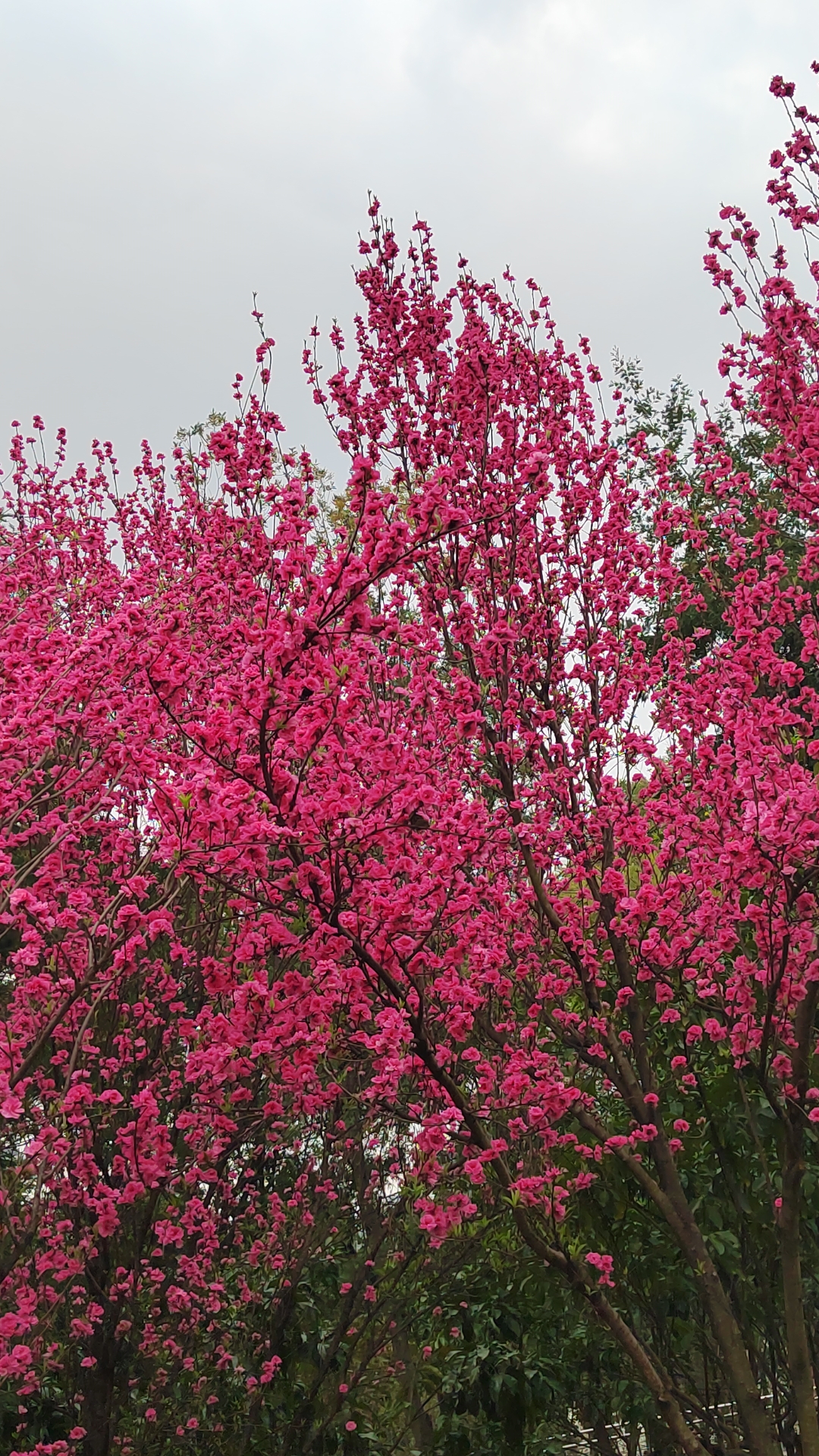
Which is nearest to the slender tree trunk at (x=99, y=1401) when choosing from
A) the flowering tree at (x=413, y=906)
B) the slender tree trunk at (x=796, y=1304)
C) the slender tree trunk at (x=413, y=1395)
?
the flowering tree at (x=413, y=906)

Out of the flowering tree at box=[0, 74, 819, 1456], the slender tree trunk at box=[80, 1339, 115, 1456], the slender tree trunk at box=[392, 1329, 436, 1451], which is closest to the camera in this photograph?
the flowering tree at box=[0, 74, 819, 1456]

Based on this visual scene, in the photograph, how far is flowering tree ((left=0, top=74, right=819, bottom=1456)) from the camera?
14.2 feet

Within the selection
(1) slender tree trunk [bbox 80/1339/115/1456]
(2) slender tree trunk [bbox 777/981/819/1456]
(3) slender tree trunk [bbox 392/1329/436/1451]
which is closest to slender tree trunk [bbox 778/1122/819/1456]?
(2) slender tree trunk [bbox 777/981/819/1456]

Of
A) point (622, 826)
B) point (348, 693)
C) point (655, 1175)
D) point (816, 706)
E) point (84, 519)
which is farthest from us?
point (84, 519)

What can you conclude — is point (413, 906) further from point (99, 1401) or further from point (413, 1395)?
point (413, 1395)

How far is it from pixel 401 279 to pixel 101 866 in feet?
14.5

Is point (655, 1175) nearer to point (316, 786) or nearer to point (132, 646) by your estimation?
point (316, 786)

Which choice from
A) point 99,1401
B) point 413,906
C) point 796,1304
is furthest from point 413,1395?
point 413,906

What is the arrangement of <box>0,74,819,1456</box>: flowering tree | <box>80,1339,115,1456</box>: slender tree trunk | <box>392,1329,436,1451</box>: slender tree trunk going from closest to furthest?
<box>0,74,819,1456</box>: flowering tree, <box>80,1339,115,1456</box>: slender tree trunk, <box>392,1329,436,1451</box>: slender tree trunk

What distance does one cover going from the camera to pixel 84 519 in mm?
9789

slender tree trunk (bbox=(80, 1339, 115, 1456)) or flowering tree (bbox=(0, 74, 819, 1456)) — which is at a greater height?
flowering tree (bbox=(0, 74, 819, 1456))

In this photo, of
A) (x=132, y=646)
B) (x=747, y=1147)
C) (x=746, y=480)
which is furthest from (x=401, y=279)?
(x=747, y=1147)

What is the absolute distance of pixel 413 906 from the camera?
170 inches

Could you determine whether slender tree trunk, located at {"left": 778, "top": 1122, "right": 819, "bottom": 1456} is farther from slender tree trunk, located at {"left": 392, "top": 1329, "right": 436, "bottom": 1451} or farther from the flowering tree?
slender tree trunk, located at {"left": 392, "top": 1329, "right": 436, "bottom": 1451}
